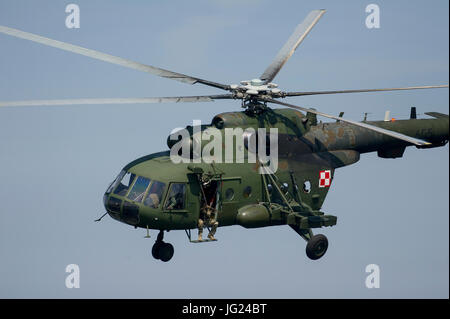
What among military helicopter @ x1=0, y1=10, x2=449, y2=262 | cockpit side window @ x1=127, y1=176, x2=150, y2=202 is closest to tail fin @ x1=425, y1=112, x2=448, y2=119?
military helicopter @ x1=0, y1=10, x2=449, y2=262

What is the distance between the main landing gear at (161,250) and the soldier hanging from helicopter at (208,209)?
5.23ft

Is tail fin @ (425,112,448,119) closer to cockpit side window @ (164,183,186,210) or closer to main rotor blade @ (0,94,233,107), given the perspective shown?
main rotor blade @ (0,94,233,107)

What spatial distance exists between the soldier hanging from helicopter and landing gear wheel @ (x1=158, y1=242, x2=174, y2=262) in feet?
5.18

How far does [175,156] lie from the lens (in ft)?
70.7

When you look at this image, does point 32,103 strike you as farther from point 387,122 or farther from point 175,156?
point 387,122

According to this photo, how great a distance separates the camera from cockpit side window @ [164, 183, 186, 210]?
20859 millimetres

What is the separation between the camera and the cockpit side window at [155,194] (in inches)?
818

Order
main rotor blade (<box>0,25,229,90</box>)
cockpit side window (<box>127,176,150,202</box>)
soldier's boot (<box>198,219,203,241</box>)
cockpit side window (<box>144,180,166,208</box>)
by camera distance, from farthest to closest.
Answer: soldier's boot (<box>198,219,203,241</box>)
cockpit side window (<box>127,176,150,202</box>)
cockpit side window (<box>144,180,166,208</box>)
main rotor blade (<box>0,25,229,90</box>)

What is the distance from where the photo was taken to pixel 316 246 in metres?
22.5

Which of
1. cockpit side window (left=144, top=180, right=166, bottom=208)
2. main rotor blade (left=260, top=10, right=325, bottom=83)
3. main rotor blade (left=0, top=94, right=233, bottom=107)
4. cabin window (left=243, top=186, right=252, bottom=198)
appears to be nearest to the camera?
main rotor blade (left=0, top=94, right=233, bottom=107)

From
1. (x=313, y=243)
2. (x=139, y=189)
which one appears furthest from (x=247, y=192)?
(x=139, y=189)

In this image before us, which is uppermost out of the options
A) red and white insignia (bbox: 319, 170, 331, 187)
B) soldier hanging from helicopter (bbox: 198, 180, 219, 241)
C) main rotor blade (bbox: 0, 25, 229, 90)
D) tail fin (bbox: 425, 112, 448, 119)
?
tail fin (bbox: 425, 112, 448, 119)

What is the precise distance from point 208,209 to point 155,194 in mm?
1583

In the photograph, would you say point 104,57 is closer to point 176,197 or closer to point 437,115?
point 176,197
